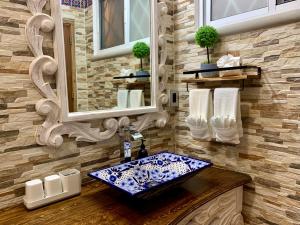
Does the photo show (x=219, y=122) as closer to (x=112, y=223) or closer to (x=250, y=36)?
(x=250, y=36)

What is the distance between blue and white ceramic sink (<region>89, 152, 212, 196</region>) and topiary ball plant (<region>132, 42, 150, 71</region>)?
0.62 metres

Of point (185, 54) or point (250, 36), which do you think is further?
point (185, 54)

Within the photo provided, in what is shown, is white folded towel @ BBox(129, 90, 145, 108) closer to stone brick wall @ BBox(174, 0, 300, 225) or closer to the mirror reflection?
the mirror reflection

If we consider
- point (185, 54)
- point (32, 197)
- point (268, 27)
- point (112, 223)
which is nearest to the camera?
point (112, 223)

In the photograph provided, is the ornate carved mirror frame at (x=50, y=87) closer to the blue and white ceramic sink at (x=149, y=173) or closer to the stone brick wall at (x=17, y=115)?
the stone brick wall at (x=17, y=115)

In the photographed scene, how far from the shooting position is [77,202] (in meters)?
1.05

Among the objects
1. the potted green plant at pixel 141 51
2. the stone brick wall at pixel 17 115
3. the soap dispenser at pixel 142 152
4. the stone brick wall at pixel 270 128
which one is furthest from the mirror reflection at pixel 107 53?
the stone brick wall at pixel 270 128

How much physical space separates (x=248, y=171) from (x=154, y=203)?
608 millimetres

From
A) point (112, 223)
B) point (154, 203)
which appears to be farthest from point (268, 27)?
point (112, 223)

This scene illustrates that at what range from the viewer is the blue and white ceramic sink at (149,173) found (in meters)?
1.06

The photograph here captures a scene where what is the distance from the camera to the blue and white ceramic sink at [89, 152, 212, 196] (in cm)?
106

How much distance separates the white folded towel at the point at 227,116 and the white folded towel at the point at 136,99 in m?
0.45

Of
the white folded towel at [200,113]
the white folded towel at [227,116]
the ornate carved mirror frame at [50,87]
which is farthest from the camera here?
the white folded towel at [200,113]

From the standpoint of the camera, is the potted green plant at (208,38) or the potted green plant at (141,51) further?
the potted green plant at (141,51)
